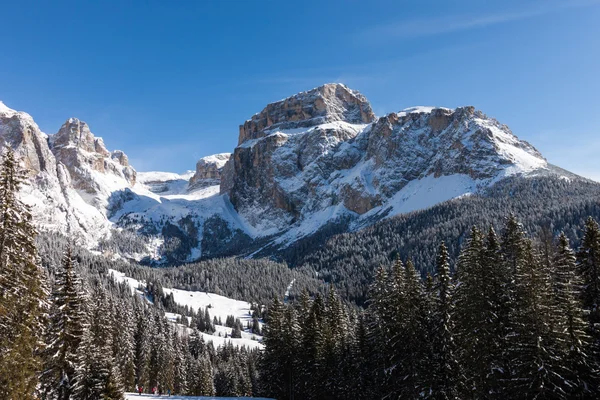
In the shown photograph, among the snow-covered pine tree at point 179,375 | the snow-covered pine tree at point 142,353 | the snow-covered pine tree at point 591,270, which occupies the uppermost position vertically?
the snow-covered pine tree at point 591,270

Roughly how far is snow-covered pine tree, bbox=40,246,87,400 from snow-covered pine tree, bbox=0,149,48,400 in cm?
1050

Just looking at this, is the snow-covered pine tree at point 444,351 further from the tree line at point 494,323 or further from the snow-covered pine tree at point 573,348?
the snow-covered pine tree at point 573,348

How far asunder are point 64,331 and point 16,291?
42.1 feet

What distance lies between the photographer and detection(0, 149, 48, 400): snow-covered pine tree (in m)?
22.4

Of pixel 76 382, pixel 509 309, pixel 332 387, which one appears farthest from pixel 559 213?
pixel 76 382

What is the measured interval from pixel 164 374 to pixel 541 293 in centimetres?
6267

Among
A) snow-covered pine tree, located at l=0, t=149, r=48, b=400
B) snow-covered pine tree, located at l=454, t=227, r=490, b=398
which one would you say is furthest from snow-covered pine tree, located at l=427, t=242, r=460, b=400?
snow-covered pine tree, located at l=0, t=149, r=48, b=400

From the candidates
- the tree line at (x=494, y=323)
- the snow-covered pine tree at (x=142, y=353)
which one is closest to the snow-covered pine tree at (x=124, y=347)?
the snow-covered pine tree at (x=142, y=353)

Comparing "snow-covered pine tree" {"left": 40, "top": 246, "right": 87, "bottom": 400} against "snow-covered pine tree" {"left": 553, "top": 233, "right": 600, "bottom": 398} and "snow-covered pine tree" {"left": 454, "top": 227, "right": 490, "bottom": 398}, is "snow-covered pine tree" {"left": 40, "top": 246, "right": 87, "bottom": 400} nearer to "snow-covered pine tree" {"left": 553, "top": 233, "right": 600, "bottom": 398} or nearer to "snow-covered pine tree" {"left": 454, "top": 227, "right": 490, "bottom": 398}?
"snow-covered pine tree" {"left": 454, "top": 227, "right": 490, "bottom": 398}

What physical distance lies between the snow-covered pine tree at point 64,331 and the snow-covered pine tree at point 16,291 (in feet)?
34.5

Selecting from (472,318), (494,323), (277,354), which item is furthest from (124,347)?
(494,323)

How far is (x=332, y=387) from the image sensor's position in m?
54.5

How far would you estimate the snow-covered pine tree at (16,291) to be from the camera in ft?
73.4

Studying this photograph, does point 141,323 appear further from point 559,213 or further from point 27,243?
point 559,213
